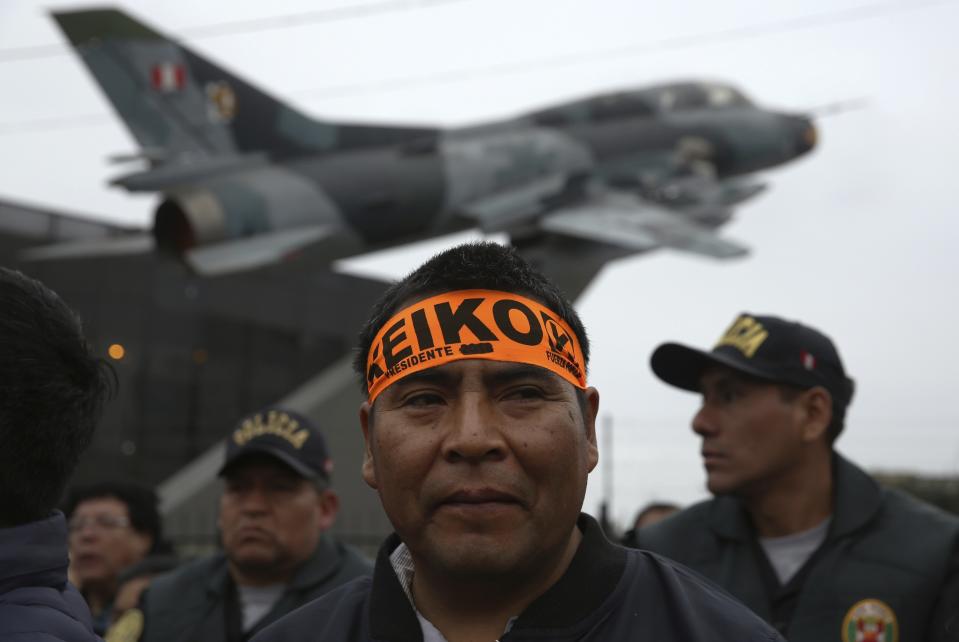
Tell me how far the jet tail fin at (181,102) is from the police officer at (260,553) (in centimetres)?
1444

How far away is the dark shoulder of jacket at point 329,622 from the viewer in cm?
201

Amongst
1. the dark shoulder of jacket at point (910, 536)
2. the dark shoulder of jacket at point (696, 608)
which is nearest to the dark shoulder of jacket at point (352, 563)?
the dark shoulder of jacket at point (910, 536)

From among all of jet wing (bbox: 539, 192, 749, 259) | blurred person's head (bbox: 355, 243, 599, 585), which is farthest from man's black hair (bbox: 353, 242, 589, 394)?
jet wing (bbox: 539, 192, 749, 259)

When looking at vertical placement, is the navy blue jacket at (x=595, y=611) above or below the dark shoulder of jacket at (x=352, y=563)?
above

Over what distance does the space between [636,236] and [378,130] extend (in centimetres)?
463

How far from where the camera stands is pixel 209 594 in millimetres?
4188

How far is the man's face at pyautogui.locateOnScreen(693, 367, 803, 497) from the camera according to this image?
370 centimetres

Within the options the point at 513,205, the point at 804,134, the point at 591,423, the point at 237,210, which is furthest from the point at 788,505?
the point at 804,134

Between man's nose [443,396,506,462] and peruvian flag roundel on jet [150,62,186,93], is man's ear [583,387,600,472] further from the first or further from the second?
peruvian flag roundel on jet [150,62,186,93]

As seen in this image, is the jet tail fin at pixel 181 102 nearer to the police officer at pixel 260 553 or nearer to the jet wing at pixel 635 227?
the jet wing at pixel 635 227

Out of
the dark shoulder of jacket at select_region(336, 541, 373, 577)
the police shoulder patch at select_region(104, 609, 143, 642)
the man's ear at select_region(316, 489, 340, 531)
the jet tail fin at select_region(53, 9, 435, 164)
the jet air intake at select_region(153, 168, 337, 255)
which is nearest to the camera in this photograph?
the police shoulder patch at select_region(104, 609, 143, 642)

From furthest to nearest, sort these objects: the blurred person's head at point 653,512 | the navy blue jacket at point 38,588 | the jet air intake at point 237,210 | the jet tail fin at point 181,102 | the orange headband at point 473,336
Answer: the jet tail fin at point 181,102 → the jet air intake at point 237,210 → the blurred person's head at point 653,512 → the orange headband at point 473,336 → the navy blue jacket at point 38,588

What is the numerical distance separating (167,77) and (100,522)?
14024 millimetres

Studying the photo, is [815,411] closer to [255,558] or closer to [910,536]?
[910,536]
